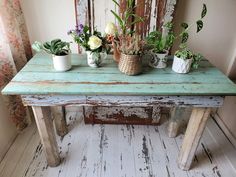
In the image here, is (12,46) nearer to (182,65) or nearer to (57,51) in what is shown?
(57,51)

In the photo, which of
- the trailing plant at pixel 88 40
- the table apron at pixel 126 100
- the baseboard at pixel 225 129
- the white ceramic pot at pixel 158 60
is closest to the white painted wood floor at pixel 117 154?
the baseboard at pixel 225 129

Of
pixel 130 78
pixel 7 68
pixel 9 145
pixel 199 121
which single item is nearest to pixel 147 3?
pixel 130 78

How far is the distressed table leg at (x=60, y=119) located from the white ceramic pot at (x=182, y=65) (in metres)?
0.95

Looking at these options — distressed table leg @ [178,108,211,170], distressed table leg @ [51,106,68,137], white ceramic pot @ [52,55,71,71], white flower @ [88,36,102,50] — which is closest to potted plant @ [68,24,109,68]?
white flower @ [88,36,102,50]

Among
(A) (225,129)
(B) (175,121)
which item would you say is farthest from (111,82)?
(A) (225,129)

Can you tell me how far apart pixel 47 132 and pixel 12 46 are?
0.69 m

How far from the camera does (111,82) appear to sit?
3.58ft

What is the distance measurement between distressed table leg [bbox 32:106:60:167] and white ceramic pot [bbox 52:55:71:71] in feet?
0.88

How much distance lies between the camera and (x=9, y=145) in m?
1.55

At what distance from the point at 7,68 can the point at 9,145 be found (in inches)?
26.0

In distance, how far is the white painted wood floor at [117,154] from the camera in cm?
138

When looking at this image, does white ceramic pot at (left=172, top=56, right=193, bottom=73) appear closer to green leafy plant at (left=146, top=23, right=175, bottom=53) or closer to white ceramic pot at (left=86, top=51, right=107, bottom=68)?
green leafy plant at (left=146, top=23, right=175, bottom=53)

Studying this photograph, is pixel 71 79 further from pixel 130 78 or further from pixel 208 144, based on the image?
pixel 208 144

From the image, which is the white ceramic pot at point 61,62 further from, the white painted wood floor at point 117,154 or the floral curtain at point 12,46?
the white painted wood floor at point 117,154
